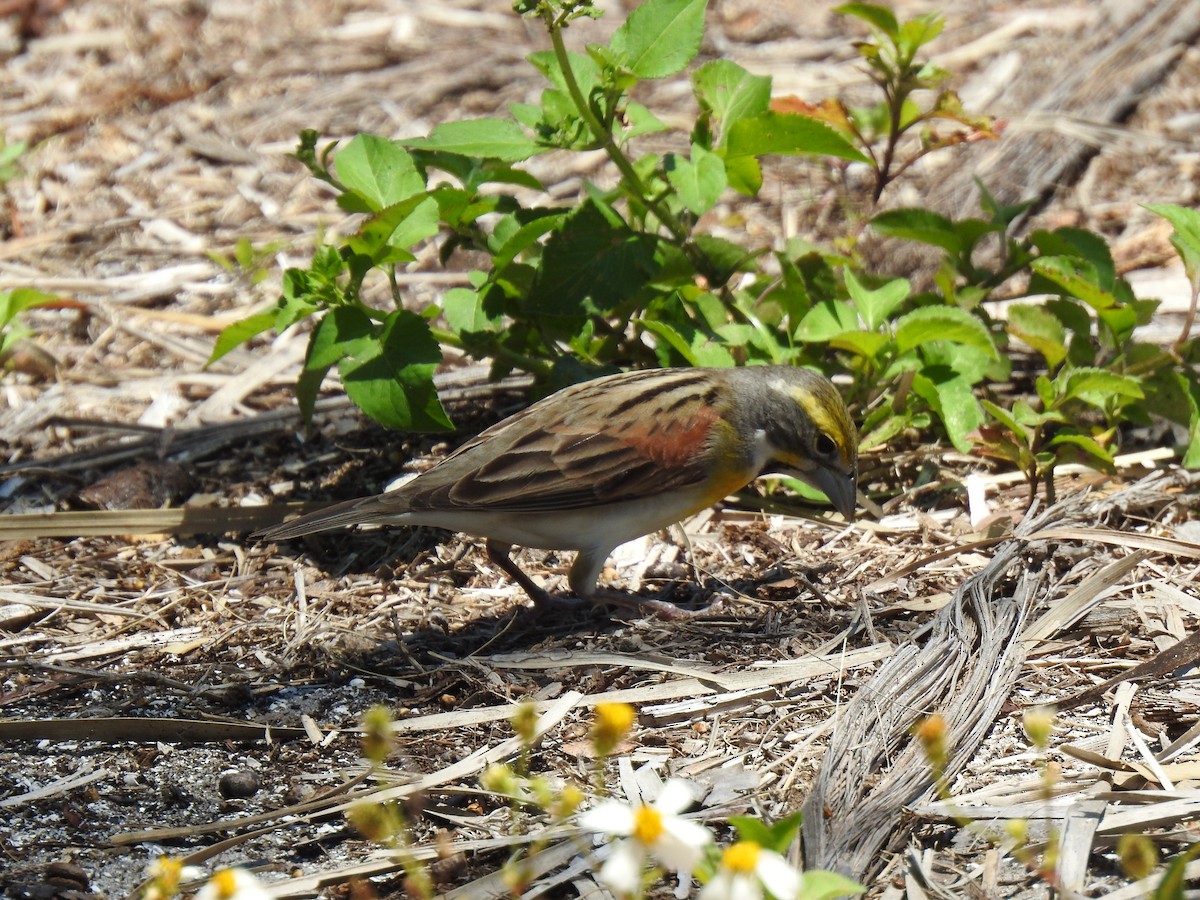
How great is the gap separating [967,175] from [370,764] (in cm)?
582

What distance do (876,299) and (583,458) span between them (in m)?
1.67

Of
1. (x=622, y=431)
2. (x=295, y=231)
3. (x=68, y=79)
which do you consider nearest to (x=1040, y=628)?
(x=622, y=431)

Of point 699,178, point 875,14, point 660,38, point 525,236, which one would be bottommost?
point 525,236

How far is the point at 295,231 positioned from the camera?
29.2 feet

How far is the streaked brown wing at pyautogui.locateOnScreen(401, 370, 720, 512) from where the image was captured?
18.9 ft

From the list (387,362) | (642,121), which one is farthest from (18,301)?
(642,121)

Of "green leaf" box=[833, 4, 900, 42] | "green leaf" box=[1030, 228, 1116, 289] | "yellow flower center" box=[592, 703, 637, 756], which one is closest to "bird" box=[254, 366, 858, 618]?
"green leaf" box=[1030, 228, 1116, 289]

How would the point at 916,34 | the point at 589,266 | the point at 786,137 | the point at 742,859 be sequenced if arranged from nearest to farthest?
the point at 742,859 < the point at 786,137 < the point at 589,266 < the point at 916,34

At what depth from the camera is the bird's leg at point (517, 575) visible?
6.02 m

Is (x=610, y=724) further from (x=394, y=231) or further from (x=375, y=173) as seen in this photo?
(x=375, y=173)

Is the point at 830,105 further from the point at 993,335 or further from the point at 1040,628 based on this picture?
the point at 1040,628

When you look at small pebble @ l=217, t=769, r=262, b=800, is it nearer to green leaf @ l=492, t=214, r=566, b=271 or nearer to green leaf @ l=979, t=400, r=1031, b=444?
green leaf @ l=492, t=214, r=566, b=271

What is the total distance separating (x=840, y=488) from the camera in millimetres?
6094

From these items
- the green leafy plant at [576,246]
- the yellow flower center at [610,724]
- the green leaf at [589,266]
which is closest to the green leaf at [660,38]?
the green leafy plant at [576,246]
